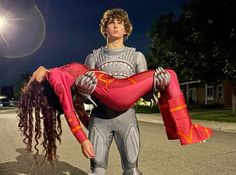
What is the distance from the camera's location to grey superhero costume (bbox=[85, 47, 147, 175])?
3752mm

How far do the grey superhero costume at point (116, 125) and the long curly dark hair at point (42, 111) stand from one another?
0.26 metres

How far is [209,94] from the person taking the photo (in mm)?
46688

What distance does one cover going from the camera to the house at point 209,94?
41.1m

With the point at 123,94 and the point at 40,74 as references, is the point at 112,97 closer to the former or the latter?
the point at 123,94

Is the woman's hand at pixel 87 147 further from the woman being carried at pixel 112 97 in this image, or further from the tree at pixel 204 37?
the tree at pixel 204 37

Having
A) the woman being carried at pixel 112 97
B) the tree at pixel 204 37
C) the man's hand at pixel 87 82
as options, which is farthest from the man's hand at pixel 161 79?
the tree at pixel 204 37

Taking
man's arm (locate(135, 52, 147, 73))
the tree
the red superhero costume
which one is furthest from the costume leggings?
the tree

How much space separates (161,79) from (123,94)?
1.08ft

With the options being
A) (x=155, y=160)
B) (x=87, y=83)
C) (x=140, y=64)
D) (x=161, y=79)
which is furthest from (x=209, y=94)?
(x=87, y=83)

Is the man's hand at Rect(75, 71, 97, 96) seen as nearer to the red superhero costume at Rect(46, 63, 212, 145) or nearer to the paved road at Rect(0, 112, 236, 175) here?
the red superhero costume at Rect(46, 63, 212, 145)

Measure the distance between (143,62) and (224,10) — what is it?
745 inches

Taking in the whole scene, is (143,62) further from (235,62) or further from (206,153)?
(235,62)

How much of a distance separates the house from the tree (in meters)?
12.5

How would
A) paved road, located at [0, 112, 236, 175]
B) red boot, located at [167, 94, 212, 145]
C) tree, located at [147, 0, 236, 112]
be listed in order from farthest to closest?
1. tree, located at [147, 0, 236, 112]
2. paved road, located at [0, 112, 236, 175]
3. red boot, located at [167, 94, 212, 145]
